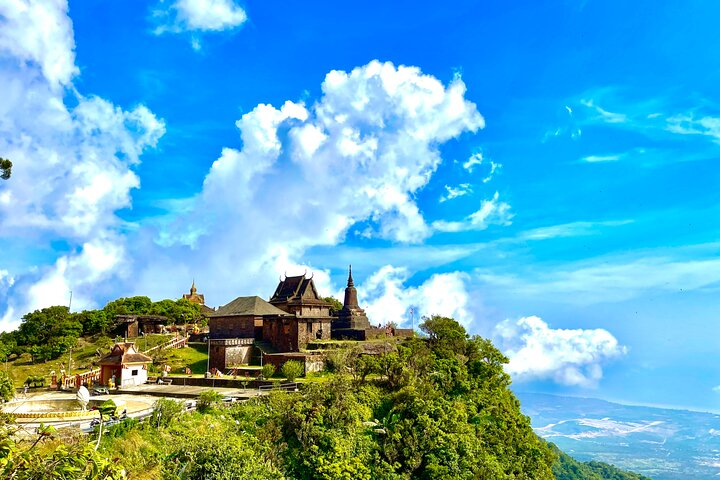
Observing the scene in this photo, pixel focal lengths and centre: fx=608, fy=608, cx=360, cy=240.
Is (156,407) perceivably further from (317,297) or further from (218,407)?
(317,297)

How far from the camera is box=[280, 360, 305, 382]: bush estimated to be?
155 ft

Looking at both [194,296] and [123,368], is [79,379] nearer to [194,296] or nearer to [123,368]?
[123,368]

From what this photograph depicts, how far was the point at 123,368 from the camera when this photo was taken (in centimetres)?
4591

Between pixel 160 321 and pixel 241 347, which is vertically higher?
pixel 160 321

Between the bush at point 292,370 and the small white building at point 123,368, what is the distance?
35.7 feet

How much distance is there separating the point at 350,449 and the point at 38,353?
50.2 metres

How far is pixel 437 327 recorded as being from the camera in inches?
2037

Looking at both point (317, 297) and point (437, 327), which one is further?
point (317, 297)

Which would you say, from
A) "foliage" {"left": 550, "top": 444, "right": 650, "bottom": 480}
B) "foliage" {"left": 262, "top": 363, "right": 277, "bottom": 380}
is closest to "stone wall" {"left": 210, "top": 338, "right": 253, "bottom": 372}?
"foliage" {"left": 262, "top": 363, "right": 277, "bottom": 380}

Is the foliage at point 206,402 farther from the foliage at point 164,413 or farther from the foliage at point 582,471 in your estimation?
the foliage at point 582,471

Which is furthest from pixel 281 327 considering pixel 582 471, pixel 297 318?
pixel 582 471

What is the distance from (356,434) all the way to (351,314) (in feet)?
128

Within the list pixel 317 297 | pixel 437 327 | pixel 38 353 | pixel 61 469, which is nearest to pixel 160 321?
pixel 38 353

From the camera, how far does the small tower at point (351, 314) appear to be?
68.3 meters
